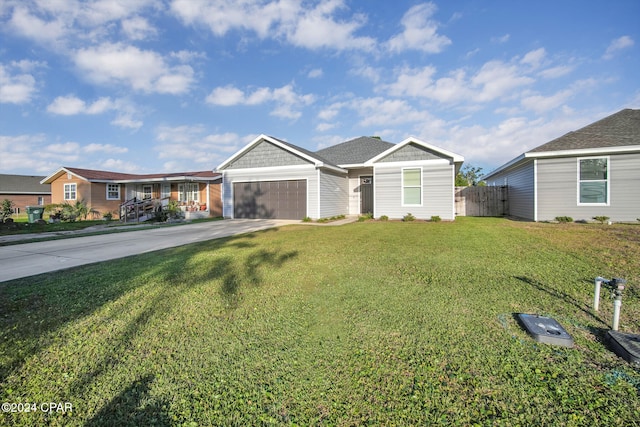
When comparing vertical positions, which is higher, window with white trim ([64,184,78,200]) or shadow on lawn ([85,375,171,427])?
window with white trim ([64,184,78,200])

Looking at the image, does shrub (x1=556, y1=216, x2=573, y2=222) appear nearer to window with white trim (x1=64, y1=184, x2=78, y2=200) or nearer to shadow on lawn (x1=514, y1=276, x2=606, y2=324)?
shadow on lawn (x1=514, y1=276, x2=606, y2=324)

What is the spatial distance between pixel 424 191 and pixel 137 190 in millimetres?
21160

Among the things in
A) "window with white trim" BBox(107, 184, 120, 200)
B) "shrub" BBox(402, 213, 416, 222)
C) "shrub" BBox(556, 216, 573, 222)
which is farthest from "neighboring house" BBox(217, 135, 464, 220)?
"window with white trim" BBox(107, 184, 120, 200)

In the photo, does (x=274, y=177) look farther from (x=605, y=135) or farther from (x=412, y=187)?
(x=605, y=135)

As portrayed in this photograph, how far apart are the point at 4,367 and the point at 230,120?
73.8 ft

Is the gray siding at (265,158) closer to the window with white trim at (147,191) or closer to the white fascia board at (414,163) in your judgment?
the white fascia board at (414,163)

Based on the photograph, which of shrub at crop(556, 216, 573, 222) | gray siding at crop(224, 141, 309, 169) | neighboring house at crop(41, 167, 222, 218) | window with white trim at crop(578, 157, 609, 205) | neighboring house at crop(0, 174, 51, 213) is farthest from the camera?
neighboring house at crop(0, 174, 51, 213)

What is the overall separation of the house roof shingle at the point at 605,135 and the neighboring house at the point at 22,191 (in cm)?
4870

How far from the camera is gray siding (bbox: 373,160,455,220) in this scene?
13.3 metres

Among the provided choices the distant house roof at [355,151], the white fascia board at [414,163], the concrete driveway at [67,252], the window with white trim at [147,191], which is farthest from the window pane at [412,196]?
the window with white trim at [147,191]

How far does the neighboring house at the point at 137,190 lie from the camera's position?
63.1 feet

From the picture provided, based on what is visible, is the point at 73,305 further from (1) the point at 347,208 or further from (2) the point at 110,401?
(1) the point at 347,208

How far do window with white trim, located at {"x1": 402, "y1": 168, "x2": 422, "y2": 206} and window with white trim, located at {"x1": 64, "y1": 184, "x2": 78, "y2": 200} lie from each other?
78.0 feet

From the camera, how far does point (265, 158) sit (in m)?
16.0
